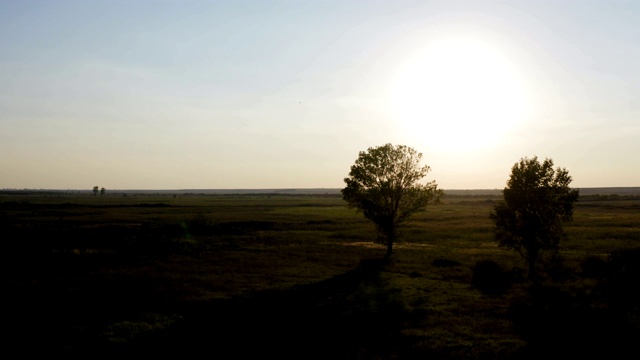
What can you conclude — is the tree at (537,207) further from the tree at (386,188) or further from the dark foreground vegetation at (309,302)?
the tree at (386,188)

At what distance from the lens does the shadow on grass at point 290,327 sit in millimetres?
22828

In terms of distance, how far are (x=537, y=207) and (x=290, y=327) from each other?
2530 centimetres

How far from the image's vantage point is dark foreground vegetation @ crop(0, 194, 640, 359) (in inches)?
919

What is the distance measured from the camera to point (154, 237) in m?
68.7

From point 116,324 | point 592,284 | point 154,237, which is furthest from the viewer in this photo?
point 154,237

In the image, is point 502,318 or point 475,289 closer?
point 502,318

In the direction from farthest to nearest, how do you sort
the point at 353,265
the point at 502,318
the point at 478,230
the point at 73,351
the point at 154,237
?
the point at 478,230
the point at 154,237
the point at 353,265
the point at 502,318
the point at 73,351

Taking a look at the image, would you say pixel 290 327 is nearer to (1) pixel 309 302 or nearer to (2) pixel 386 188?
(1) pixel 309 302

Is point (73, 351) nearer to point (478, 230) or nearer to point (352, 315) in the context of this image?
point (352, 315)

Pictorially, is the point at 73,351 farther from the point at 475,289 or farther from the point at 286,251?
the point at 286,251

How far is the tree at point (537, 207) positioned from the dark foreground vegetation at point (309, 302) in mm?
3142

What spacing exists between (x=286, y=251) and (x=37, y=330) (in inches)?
1444

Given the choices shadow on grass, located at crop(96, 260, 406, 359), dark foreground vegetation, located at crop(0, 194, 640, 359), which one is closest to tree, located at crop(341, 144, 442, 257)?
dark foreground vegetation, located at crop(0, 194, 640, 359)

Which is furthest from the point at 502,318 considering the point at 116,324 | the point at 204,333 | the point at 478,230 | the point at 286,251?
the point at 478,230
